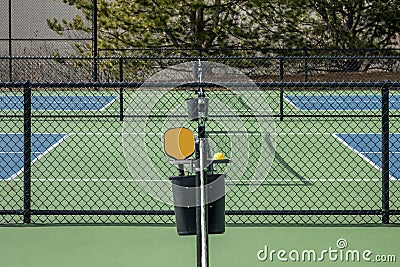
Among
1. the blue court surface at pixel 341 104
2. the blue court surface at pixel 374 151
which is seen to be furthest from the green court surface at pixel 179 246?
the blue court surface at pixel 341 104

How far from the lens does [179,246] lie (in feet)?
23.4

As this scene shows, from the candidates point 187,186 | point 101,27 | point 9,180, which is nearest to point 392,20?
point 101,27

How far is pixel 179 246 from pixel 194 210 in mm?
1959

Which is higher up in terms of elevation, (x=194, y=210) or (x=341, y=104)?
(x=341, y=104)

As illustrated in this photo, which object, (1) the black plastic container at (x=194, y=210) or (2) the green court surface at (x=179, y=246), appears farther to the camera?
(2) the green court surface at (x=179, y=246)

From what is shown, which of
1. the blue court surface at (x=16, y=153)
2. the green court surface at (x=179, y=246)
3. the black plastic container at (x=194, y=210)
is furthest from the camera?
the blue court surface at (x=16, y=153)

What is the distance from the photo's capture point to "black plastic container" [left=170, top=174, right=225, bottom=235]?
17.1 feet

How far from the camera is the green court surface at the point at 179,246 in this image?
6637mm

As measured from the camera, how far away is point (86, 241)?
725cm

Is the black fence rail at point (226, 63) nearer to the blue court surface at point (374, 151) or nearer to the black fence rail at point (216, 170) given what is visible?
the blue court surface at point (374, 151)

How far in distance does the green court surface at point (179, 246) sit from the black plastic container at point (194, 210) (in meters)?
1.37

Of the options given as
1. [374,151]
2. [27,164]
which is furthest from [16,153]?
[374,151]

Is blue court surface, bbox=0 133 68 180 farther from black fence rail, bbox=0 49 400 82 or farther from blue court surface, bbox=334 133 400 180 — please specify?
black fence rail, bbox=0 49 400 82

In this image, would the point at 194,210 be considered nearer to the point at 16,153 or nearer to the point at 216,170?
the point at 216,170
